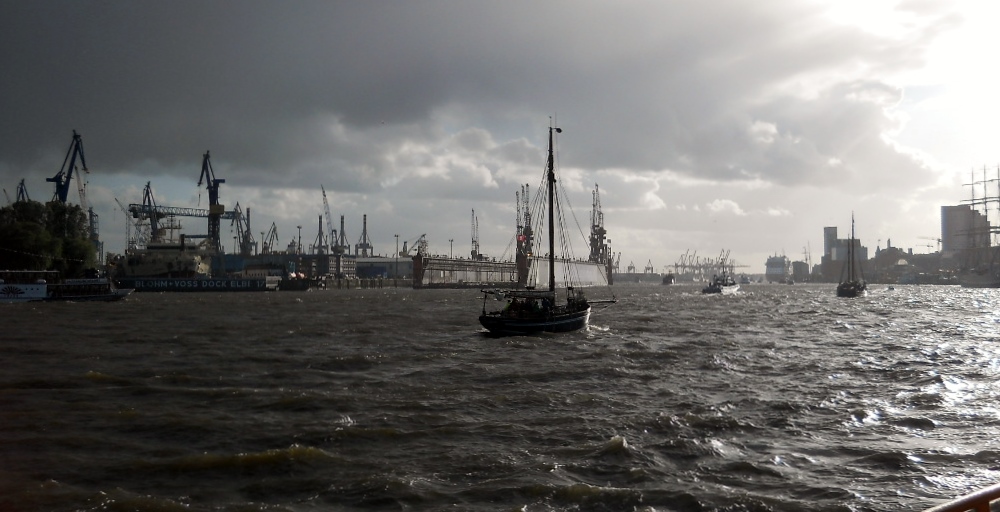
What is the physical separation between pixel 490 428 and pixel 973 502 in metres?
13.6

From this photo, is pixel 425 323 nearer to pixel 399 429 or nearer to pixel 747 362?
pixel 747 362

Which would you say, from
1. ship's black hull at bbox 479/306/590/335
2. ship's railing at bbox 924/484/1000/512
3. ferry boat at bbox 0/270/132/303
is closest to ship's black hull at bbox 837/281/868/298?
ship's black hull at bbox 479/306/590/335

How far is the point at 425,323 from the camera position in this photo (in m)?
57.8

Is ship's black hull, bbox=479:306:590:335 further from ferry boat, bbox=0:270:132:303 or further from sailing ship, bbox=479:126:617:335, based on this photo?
ferry boat, bbox=0:270:132:303

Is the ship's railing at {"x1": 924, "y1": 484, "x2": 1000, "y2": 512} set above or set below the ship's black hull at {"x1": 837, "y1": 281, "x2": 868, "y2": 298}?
above

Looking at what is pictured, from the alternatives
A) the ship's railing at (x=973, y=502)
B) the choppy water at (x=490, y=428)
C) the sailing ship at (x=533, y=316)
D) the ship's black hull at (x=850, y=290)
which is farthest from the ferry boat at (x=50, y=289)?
the ship's black hull at (x=850, y=290)

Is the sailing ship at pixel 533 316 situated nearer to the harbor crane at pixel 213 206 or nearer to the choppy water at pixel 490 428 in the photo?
the choppy water at pixel 490 428

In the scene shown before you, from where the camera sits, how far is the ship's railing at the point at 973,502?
5.14 meters

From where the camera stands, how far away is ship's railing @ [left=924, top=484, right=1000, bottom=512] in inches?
202

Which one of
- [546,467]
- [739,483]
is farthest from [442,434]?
[739,483]

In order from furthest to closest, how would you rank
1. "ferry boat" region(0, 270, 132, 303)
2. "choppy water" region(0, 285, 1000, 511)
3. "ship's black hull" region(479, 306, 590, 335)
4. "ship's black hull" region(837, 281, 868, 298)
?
"ship's black hull" region(837, 281, 868, 298)
"ferry boat" region(0, 270, 132, 303)
"ship's black hull" region(479, 306, 590, 335)
"choppy water" region(0, 285, 1000, 511)

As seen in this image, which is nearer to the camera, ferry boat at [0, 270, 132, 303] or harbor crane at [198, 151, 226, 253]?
ferry boat at [0, 270, 132, 303]

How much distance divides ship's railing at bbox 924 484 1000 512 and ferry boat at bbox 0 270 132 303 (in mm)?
96147

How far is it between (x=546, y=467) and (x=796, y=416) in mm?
8746
